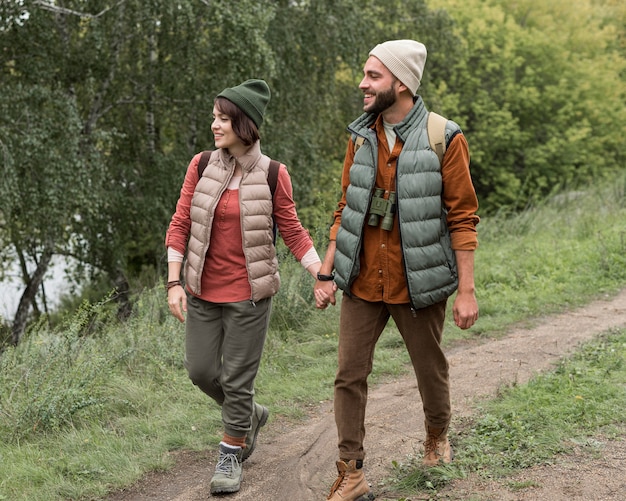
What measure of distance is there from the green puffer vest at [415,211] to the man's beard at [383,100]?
0.33 ft

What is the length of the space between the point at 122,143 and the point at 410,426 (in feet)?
40.6

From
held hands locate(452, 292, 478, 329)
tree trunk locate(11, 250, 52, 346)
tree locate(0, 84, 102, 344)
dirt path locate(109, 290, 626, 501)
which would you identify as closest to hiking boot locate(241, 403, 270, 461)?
dirt path locate(109, 290, 626, 501)

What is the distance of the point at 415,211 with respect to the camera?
10.8ft

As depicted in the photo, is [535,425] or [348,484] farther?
[535,425]

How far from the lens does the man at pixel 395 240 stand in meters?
3.31

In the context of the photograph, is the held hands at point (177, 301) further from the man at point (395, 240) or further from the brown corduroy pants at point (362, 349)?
the brown corduroy pants at point (362, 349)

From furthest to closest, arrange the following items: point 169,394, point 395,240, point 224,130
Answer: point 169,394
point 224,130
point 395,240

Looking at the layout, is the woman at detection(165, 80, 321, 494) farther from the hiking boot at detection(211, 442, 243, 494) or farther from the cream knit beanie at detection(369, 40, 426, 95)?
the cream knit beanie at detection(369, 40, 426, 95)

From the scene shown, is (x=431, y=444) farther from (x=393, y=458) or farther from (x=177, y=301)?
(x=177, y=301)

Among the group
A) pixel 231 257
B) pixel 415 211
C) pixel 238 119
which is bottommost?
pixel 231 257

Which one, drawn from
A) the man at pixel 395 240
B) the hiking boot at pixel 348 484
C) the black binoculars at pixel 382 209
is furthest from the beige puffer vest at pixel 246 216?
the hiking boot at pixel 348 484

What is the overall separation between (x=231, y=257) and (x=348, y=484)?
1235 mm

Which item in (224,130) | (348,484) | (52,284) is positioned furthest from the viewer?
(52,284)

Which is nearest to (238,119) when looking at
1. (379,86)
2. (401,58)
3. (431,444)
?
(379,86)
